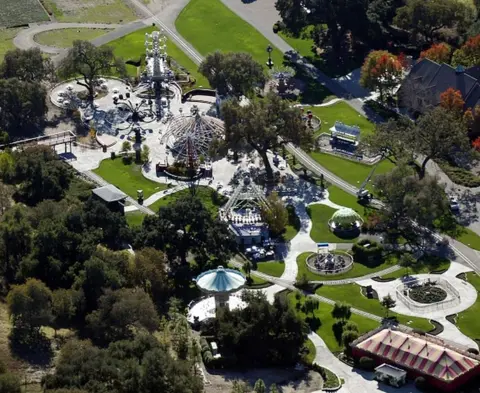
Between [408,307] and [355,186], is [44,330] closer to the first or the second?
[408,307]

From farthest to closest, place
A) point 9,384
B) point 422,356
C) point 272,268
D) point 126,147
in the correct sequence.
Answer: point 126,147 → point 272,268 → point 422,356 → point 9,384

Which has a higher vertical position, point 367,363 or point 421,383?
point 421,383

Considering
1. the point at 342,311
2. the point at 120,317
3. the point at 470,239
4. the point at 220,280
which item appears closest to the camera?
the point at 120,317

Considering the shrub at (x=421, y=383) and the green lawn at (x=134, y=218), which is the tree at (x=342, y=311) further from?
the green lawn at (x=134, y=218)

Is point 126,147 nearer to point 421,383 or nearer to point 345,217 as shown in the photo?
point 345,217

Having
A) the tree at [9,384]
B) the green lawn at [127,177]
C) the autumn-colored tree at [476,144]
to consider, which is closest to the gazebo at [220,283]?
the tree at [9,384]

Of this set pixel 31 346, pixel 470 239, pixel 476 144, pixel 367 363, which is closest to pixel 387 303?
pixel 367 363

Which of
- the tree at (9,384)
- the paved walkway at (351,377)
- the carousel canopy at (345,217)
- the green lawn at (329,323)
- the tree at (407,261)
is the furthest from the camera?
the carousel canopy at (345,217)
